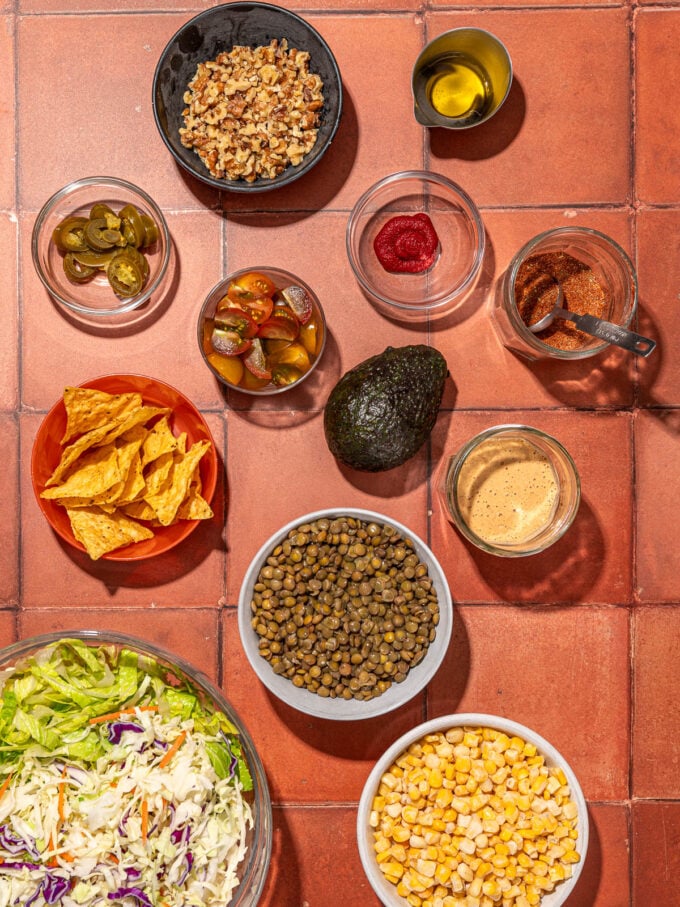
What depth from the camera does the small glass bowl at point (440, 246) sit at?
1754mm

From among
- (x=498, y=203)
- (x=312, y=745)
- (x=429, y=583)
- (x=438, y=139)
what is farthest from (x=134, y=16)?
(x=312, y=745)

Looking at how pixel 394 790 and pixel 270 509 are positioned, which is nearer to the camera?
pixel 394 790

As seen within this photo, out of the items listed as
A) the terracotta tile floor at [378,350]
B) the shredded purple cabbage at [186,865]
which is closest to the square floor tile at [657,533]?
the terracotta tile floor at [378,350]

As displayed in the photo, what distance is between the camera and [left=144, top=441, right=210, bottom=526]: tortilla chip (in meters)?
1.60

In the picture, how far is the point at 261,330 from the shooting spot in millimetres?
1639

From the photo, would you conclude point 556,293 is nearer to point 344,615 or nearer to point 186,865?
point 344,615

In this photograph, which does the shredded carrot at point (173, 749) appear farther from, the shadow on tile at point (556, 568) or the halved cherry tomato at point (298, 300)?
the halved cherry tomato at point (298, 300)

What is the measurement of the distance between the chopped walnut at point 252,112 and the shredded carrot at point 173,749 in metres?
1.19

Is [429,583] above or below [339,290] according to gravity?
below

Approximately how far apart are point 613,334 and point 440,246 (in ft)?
1.51

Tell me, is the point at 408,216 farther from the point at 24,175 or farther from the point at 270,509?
the point at 24,175

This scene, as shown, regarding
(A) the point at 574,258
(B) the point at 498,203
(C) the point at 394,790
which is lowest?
(C) the point at 394,790

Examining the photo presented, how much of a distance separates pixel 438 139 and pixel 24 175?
3.18 ft

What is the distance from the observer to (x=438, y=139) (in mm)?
1764
